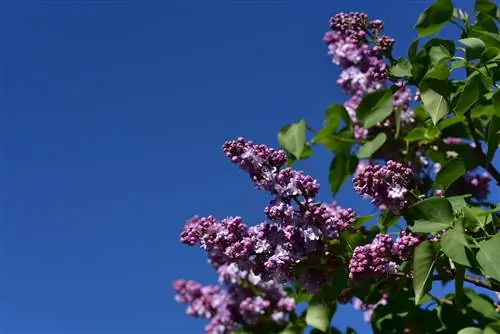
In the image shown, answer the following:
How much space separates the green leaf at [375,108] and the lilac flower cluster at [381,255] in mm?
494

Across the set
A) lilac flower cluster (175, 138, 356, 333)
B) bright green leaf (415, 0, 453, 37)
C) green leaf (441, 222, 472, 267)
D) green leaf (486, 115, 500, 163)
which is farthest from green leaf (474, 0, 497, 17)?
green leaf (441, 222, 472, 267)

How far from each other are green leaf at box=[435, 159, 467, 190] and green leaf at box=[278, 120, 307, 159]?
0.34 metres

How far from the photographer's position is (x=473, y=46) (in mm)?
1370

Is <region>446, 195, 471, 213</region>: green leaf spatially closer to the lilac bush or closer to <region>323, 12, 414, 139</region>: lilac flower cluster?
the lilac bush

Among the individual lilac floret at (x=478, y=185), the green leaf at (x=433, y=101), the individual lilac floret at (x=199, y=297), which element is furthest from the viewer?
the individual lilac floret at (x=199, y=297)

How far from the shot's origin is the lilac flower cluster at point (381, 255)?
4.35 feet

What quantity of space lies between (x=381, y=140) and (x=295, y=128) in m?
0.28

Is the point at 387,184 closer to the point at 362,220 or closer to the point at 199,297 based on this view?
the point at 362,220

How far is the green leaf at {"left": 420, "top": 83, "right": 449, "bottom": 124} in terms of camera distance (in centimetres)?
147

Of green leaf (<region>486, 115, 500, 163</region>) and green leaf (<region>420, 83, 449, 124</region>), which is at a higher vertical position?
green leaf (<region>420, 83, 449, 124</region>)

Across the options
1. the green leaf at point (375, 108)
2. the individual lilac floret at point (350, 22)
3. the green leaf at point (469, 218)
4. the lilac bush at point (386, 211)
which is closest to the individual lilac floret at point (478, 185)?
the lilac bush at point (386, 211)

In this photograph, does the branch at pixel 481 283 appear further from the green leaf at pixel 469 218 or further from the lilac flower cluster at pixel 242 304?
the lilac flower cluster at pixel 242 304

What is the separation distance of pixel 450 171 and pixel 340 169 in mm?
426

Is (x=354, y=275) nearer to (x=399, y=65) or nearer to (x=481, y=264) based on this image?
(x=481, y=264)
